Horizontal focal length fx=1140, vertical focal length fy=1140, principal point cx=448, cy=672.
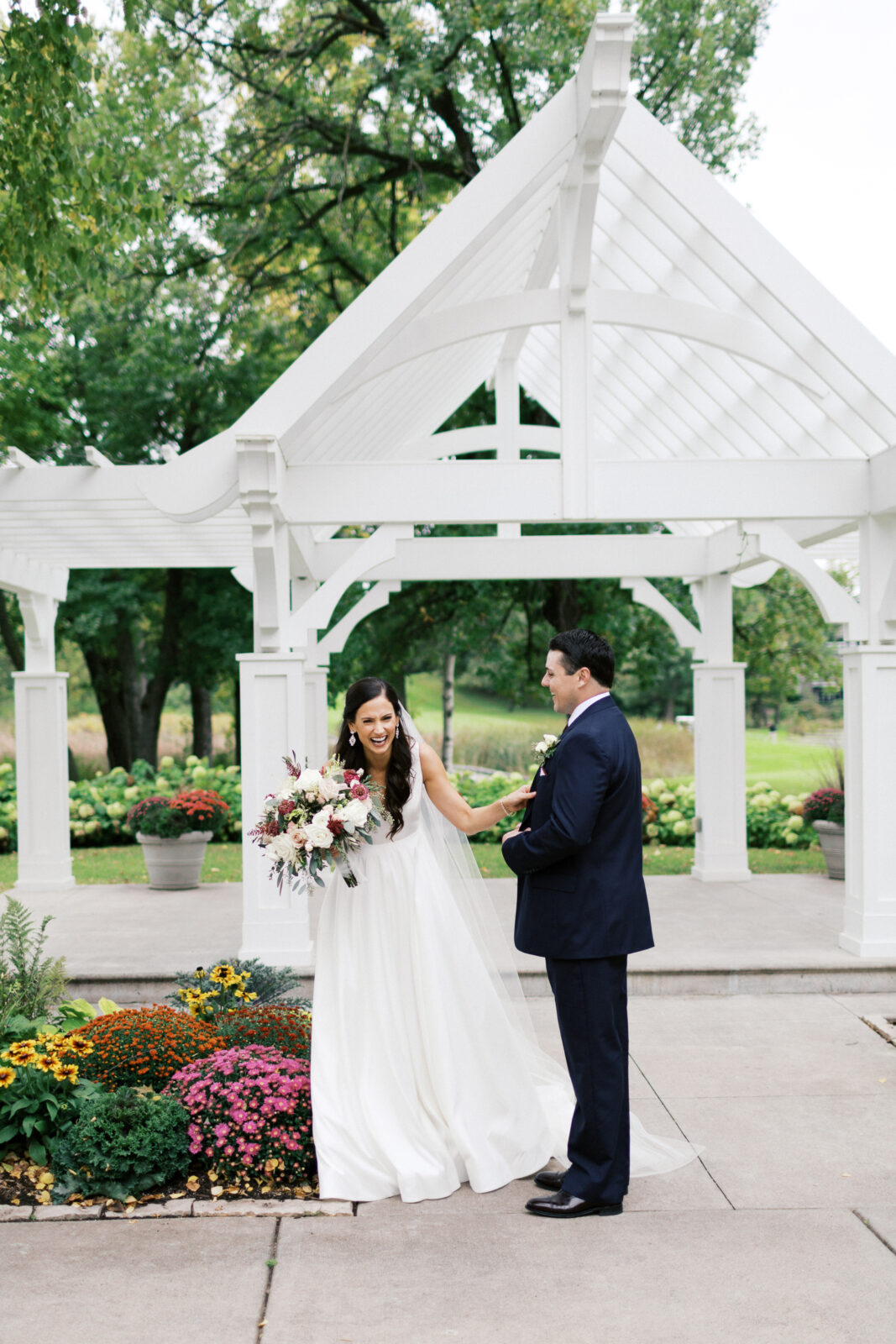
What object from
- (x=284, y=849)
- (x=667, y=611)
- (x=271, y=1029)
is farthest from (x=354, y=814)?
(x=667, y=611)

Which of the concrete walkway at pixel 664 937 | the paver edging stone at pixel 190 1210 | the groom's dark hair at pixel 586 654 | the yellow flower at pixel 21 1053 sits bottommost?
the concrete walkway at pixel 664 937

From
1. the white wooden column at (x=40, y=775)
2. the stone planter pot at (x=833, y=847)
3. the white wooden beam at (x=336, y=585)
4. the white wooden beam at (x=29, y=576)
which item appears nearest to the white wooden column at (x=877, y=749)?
the white wooden beam at (x=336, y=585)

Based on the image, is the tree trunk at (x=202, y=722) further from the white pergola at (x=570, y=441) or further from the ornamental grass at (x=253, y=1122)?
the ornamental grass at (x=253, y=1122)

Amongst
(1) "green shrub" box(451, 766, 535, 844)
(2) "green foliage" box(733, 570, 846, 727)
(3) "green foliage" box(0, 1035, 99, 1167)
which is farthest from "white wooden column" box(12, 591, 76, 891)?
(2) "green foliage" box(733, 570, 846, 727)

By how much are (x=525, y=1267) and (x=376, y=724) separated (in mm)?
1920

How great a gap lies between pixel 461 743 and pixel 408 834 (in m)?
17.6

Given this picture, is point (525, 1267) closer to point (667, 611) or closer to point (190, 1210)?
point (190, 1210)

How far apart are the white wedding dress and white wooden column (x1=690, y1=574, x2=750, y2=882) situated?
6.63 m

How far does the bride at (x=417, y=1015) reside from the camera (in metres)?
4.25

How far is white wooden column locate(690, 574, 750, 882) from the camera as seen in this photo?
10906mm

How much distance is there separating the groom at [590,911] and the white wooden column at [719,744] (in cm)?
705

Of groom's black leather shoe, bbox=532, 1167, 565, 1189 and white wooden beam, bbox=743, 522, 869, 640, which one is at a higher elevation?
white wooden beam, bbox=743, 522, 869, 640

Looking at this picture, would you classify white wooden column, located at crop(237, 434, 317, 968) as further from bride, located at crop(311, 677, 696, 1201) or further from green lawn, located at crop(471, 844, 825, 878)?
green lawn, located at crop(471, 844, 825, 878)

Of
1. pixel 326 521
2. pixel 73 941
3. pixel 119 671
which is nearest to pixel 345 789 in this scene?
pixel 326 521
